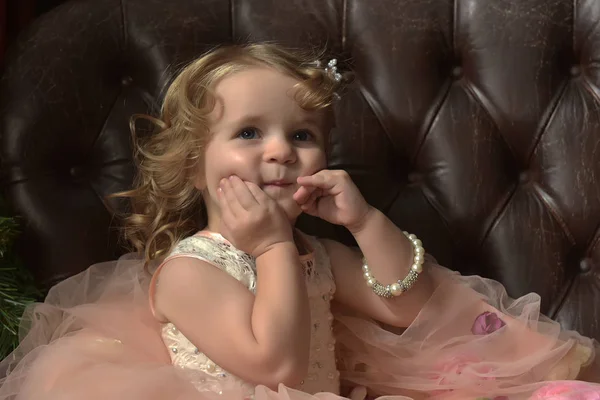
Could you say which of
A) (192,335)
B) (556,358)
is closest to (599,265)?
(556,358)

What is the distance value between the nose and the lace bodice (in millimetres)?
155

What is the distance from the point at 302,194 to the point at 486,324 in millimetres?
384

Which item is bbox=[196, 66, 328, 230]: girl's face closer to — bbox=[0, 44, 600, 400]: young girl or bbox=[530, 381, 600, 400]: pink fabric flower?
bbox=[0, 44, 600, 400]: young girl

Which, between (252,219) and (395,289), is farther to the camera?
(395,289)

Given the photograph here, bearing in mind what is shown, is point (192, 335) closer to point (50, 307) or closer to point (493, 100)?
point (50, 307)

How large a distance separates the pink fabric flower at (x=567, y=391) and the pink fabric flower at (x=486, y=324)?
0.47 ft

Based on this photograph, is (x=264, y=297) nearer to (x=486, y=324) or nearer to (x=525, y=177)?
(x=486, y=324)

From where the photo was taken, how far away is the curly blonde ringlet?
3.73 ft

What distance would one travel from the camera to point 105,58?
4.47ft

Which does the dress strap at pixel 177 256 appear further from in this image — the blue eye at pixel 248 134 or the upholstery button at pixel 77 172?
the upholstery button at pixel 77 172

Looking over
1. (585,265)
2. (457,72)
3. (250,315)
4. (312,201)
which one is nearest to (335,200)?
(312,201)

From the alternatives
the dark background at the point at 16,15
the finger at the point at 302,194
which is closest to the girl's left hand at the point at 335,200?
the finger at the point at 302,194

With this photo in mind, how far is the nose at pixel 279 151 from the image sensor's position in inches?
42.5

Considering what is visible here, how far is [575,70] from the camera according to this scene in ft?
4.59
